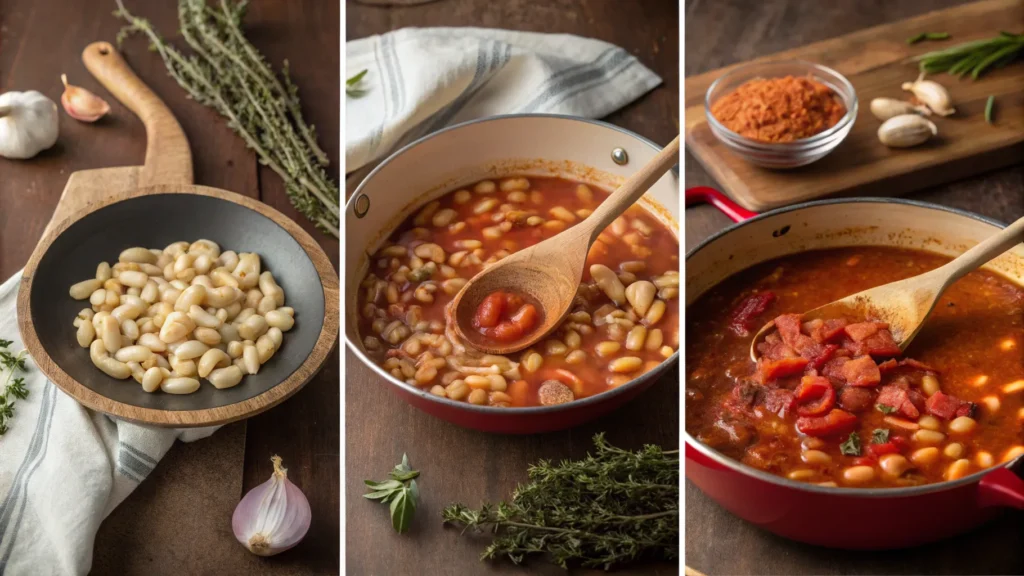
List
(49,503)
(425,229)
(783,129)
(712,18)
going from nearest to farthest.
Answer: (49,503), (425,229), (783,129), (712,18)

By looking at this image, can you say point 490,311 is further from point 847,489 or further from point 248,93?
point 248,93

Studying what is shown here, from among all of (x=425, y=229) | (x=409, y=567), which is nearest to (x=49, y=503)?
(x=409, y=567)

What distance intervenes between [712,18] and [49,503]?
2.31 metres

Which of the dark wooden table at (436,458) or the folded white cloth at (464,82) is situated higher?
the folded white cloth at (464,82)

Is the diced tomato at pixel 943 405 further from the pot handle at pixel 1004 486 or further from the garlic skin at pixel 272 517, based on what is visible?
the garlic skin at pixel 272 517

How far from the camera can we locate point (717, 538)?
197 cm

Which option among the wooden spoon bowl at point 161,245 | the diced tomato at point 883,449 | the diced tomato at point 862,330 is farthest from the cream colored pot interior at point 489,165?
the diced tomato at point 883,449

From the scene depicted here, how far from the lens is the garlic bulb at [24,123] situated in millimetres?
2820

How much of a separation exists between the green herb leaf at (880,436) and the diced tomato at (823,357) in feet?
0.54

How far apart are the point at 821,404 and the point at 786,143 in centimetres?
91

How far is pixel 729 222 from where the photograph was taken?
2.63 meters

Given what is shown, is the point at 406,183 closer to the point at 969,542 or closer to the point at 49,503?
the point at 49,503

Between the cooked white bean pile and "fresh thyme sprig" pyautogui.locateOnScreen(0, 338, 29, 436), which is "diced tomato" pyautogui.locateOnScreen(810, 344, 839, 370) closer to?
the cooked white bean pile

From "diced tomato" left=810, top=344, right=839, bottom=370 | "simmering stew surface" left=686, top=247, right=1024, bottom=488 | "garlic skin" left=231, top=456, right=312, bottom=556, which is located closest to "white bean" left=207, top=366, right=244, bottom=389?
"garlic skin" left=231, top=456, right=312, bottom=556
